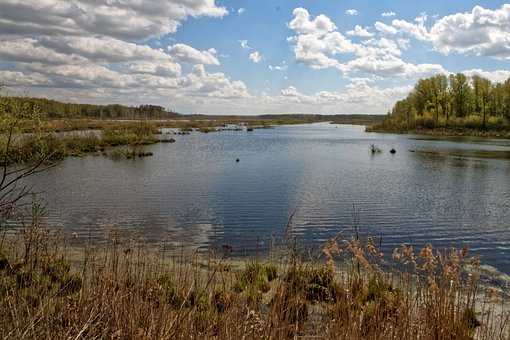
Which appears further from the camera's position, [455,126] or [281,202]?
[455,126]

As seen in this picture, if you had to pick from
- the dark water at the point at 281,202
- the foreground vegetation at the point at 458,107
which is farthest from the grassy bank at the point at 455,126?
the dark water at the point at 281,202

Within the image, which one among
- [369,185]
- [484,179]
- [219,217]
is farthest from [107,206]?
[484,179]

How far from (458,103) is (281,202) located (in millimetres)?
78037

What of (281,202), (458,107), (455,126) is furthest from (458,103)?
(281,202)

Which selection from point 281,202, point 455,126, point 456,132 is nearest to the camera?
point 281,202

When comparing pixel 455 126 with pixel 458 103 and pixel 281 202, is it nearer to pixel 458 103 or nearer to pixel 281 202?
pixel 458 103

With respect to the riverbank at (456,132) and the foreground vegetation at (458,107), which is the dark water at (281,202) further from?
the foreground vegetation at (458,107)

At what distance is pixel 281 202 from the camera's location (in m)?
19.2

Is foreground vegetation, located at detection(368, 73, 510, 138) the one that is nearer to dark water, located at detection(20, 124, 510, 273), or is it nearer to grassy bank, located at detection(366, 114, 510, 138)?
grassy bank, located at detection(366, 114, 510, 138)

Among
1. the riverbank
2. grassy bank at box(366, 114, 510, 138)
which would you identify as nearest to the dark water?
the riverbank

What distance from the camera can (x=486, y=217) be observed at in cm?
1639

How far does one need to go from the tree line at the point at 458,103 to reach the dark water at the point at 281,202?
160 feet

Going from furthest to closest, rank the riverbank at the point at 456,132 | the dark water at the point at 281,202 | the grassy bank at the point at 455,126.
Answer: the grassy bank at the point at 455,126, the riverbank at the point at 456,132, the dark water at the point at 281,202

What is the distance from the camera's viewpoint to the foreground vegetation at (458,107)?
7531cm
